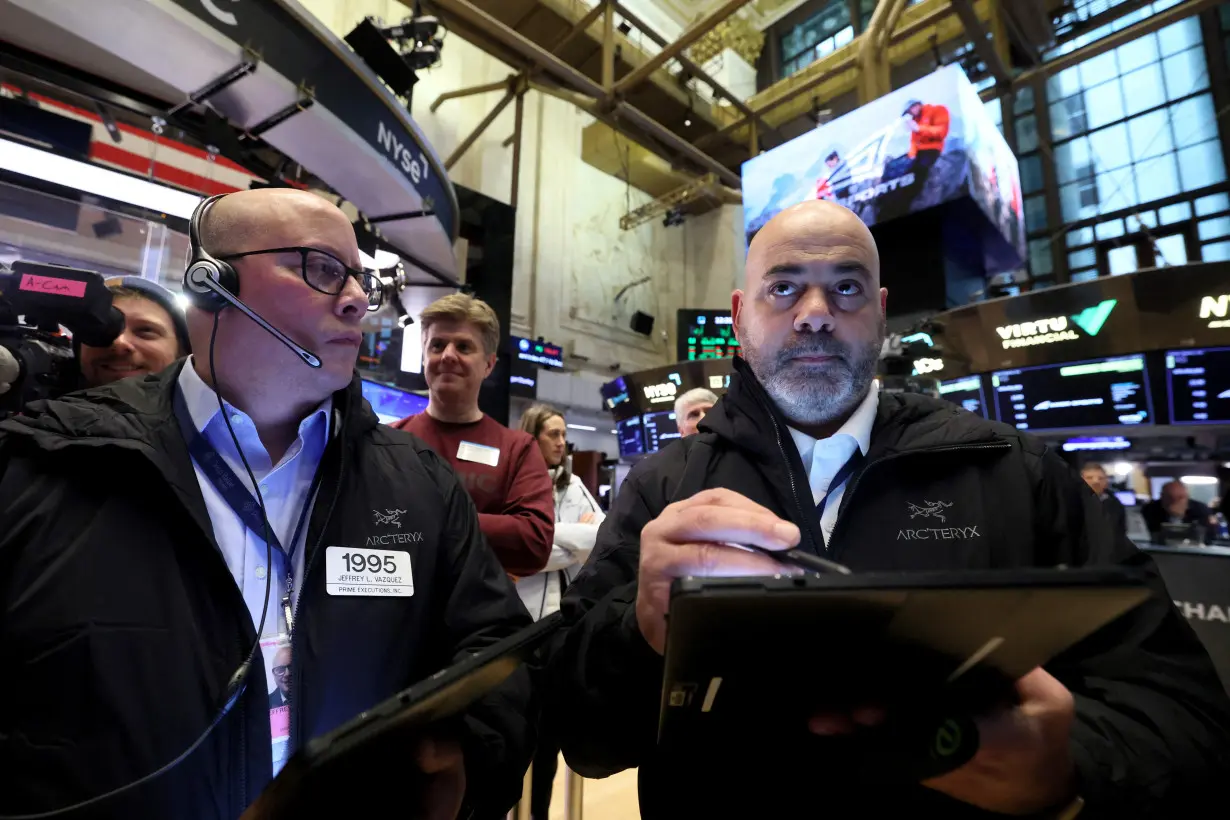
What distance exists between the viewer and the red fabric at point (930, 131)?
4.97 m

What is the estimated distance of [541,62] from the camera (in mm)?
7262

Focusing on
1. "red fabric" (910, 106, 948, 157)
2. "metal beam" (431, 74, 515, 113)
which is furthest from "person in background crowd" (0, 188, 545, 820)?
"metal beam" (431, 74, 515, 113)

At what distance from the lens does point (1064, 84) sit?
33.0 feet

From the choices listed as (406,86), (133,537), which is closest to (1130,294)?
(406,86)

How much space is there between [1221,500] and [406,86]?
7145 millimetres

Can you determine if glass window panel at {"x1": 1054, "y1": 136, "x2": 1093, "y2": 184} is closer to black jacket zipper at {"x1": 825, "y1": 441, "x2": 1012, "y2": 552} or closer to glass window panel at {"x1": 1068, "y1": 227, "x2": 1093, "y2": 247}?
glass window panel at {"x1": 1068, "y1": 227, "x2": 1093, "y2": 247}

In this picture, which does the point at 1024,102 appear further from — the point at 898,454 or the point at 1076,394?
the point at 898,454

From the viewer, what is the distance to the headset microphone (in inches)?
49.5

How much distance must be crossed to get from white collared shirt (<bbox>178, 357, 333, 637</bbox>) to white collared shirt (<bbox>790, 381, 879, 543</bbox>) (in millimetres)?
997

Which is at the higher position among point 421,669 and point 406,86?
point 406,86

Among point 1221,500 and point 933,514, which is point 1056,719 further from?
point 1221,500

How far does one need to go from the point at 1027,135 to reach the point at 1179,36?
2083 mm

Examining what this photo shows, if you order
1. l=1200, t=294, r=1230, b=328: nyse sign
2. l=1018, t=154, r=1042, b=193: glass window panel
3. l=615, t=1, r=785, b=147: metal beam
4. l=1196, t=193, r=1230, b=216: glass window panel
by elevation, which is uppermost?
l=615, t=1, r=785, b=147: metal beam

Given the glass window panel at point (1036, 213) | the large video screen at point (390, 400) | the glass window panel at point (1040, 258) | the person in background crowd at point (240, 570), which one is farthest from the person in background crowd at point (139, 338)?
the glass window panel at point (1036, 213)
